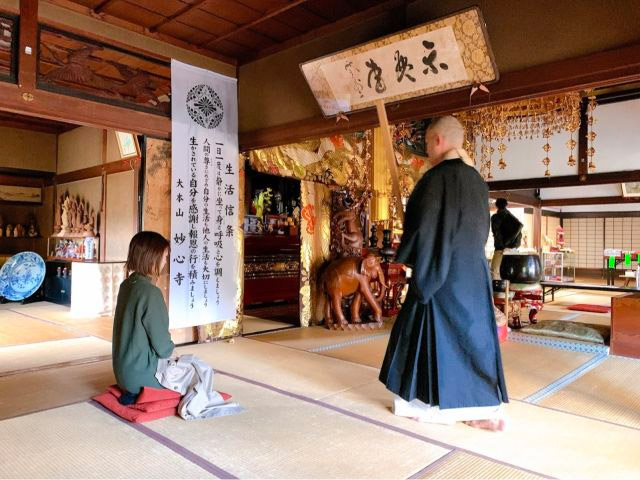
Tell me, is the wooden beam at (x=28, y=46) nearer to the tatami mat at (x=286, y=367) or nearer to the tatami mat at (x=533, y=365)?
the tatami mat at (x=286, y=367)

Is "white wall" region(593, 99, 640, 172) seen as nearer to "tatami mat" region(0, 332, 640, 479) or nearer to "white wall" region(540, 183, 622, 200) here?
"white wall" region(540, 183, 622, 200)

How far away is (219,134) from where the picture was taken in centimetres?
466

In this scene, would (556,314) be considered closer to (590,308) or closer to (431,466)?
(590,308)

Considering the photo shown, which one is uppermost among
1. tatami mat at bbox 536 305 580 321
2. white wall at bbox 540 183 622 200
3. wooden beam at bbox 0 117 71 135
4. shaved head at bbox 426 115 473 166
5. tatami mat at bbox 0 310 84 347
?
wooden beam at bbox 0 117 71 135

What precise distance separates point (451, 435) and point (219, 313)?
2.80 m

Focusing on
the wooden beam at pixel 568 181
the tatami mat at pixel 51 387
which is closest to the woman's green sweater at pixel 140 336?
the tatami mat at pixel 51 387

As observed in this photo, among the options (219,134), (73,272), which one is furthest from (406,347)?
(73,272)

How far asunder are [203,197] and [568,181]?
6.18m

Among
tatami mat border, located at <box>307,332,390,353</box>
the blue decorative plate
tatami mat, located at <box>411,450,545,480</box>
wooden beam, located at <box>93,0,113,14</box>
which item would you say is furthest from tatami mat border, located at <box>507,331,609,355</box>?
the blue decorative plate

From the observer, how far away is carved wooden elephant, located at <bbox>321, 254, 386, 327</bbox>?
5539 millimetres

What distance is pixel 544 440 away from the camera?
2338mm

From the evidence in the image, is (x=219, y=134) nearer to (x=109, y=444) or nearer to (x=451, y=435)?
(x=109, y=444)

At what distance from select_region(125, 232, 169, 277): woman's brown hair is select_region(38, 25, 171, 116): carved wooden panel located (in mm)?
1846

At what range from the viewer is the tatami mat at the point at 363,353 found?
12.9 ft
